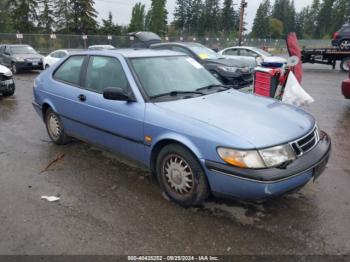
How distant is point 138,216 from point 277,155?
1489mm

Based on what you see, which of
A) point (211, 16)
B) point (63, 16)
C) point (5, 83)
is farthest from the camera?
point (211, 16)

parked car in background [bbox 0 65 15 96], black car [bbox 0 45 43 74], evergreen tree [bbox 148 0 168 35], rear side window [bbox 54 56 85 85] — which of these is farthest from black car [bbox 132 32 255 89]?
evergreen tree [bbox 148 0 168 35]

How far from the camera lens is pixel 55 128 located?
5.30 m

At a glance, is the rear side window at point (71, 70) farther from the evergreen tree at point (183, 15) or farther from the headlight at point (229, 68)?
the evergreen tree at point (183, 15)

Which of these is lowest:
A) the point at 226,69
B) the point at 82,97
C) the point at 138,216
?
the point at 138,216

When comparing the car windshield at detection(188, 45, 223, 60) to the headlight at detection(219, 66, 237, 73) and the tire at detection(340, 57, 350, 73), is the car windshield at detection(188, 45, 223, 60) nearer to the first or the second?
the headlight at detection(219, 66, 237, 73)

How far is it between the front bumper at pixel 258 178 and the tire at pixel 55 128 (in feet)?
9.81

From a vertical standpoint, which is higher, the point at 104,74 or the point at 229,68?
the point at 104,74

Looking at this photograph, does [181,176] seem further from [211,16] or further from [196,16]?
[196,16]

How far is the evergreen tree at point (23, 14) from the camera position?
44.1 metres

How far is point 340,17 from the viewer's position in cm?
8994

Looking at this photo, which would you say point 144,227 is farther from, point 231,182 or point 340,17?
point 340,17

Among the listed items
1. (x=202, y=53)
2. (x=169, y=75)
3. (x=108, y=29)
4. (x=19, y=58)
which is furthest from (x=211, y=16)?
(x=169, y=75)

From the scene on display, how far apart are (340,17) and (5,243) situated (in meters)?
104
